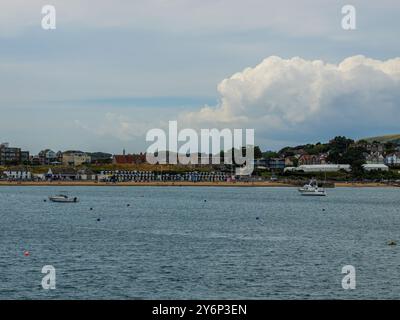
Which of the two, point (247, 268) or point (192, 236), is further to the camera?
point (192, 236)

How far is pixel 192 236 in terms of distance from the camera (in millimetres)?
74625

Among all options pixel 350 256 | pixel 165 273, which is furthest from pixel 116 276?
pixel 350 256

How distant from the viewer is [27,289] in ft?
141

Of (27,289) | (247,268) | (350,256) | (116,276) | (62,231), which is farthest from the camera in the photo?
(62,231)

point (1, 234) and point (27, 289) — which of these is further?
point (1, 234)

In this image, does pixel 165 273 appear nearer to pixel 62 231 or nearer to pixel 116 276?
pixel 116 276
